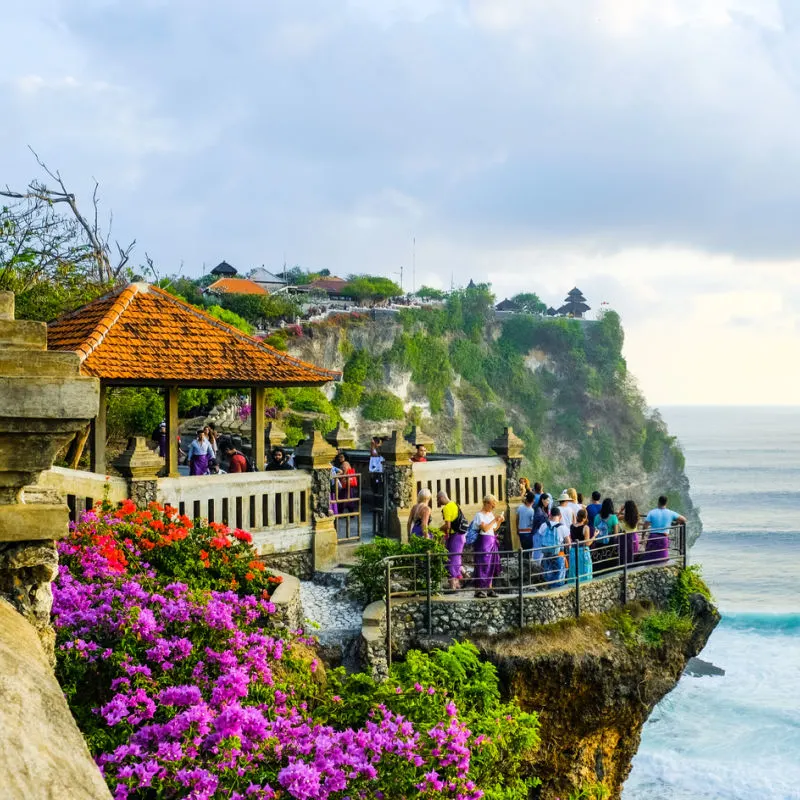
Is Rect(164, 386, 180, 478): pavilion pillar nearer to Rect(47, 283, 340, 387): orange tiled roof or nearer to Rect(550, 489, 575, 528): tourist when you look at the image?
Rect(47, 283, 340, 387): orange tiled roof

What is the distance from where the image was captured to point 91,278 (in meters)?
26.0

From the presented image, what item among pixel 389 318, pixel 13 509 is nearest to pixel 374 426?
pixel 389 318

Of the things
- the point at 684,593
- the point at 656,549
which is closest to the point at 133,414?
the point at 656,549

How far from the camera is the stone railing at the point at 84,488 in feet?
33.0

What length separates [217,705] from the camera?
7.23 metres

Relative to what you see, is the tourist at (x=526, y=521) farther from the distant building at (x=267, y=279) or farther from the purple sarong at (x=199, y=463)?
the distant building at (x=267, y=279)

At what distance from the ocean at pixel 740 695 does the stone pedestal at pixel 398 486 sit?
13748 millimetres

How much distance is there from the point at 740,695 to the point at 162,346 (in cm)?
2775

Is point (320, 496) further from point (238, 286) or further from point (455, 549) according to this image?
point (238, 286)

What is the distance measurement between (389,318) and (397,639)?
6529 cm

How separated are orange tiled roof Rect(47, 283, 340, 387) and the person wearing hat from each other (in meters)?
4.08

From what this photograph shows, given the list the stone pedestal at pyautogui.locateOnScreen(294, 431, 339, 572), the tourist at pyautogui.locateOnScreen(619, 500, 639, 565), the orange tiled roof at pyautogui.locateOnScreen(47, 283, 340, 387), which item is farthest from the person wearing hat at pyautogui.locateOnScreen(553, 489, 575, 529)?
the orange tiled roof at pyautogui.locateOnScreen(47, 283, 340, 387)

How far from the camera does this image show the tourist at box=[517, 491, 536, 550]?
13.6m

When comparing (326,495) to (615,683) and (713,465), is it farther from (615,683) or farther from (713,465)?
(713,465)
